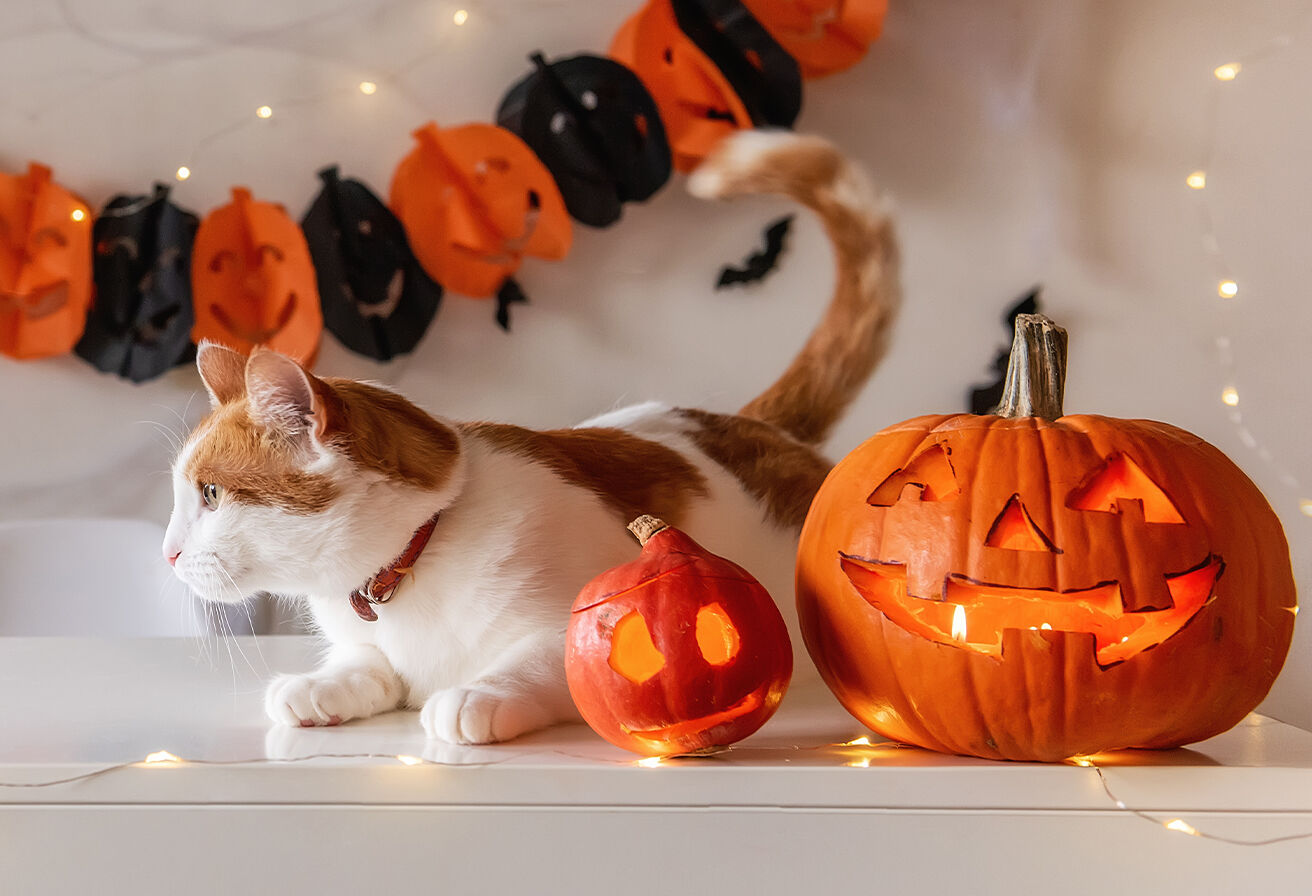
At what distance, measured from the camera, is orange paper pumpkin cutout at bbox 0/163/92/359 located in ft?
5.94

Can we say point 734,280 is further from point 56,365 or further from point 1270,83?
point 56,365

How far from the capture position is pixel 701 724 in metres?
0.61

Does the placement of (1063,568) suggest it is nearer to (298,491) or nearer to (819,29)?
(298,491)

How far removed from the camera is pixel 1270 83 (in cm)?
168

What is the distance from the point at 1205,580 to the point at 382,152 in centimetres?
168

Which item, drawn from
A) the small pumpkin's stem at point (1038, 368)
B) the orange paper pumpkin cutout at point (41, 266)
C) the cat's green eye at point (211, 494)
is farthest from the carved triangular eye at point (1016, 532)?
the orange paper pumpkin cutout at point (41, 266)

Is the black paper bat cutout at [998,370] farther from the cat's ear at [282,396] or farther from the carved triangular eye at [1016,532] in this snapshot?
the cat's ear at [282,396]

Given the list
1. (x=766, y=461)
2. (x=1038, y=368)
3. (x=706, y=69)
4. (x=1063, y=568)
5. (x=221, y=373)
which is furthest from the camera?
(x=706, y=69)

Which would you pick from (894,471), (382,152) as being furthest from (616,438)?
(382,152)

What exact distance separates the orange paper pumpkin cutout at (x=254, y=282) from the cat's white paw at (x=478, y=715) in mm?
1260

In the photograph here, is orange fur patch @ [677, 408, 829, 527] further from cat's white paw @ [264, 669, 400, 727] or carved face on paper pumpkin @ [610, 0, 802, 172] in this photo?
carved face on paper pumpkin @ [610, 0, 802, 172]

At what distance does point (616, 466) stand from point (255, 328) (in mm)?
1197

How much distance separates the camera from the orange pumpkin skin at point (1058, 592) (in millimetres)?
592

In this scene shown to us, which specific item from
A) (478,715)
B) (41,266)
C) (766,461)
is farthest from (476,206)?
(478,715)
